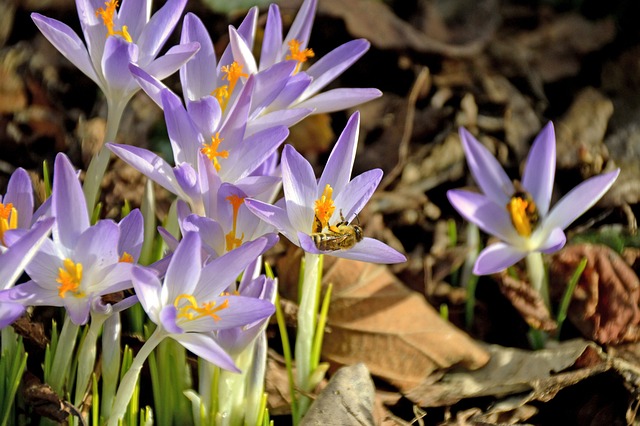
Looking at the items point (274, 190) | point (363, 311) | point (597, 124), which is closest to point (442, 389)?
point (363, 311)

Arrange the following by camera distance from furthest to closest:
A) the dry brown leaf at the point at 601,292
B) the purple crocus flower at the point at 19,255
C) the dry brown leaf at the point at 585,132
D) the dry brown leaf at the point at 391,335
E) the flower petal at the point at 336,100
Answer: the dry brown leaf at the point at 585,132 < the dry brown leaf at the point at 601,292 < the dry brown leaf at the point at 391,335 < the flower petal at the point at 336,100 < the purple crocus flower at the point at 19,255

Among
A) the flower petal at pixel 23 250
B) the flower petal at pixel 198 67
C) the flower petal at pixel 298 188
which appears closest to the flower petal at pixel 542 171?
the flower petal at pixel 298 188

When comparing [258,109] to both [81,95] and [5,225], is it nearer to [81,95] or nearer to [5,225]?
[5,225]

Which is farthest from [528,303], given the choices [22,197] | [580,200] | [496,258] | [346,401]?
[22,197]

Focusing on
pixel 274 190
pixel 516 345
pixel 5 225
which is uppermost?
pixel 5 225

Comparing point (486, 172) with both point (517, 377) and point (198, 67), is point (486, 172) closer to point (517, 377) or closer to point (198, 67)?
point (517, 377)

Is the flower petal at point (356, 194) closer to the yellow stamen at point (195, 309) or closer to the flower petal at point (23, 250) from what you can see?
the yellow stamen at point (195, 309)

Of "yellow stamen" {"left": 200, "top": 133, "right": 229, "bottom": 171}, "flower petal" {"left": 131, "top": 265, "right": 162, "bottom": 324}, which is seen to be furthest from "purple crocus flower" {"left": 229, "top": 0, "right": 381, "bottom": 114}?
"flower petal" {"left": 131, "top": 265, "right": 162, "bottom": 324}
